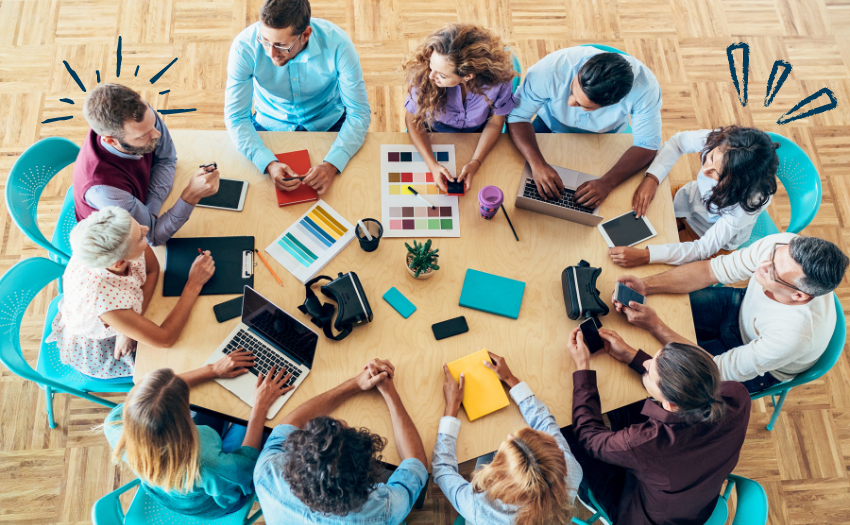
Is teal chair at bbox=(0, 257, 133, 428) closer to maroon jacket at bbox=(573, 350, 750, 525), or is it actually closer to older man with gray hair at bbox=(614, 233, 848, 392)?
maroon jacket at bbox=(573, 350, 750, 525)

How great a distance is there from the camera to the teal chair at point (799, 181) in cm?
229

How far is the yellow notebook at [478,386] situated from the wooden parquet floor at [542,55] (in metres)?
1.65

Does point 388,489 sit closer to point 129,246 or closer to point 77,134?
point 129,246

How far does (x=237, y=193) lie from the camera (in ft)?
6.95

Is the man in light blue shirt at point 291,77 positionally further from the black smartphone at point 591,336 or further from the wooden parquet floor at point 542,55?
the black smartphone at point 591,336

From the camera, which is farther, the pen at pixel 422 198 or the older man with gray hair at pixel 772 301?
the pen at pixel 422 198

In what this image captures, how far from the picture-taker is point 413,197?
85.2 inches

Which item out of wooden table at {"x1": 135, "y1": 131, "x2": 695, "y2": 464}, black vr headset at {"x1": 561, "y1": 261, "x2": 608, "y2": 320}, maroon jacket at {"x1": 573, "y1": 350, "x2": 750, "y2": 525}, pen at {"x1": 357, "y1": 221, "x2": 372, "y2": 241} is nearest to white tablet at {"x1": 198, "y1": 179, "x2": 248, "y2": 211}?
wooden table at {"x1": 135, "y1": 131, "x2": 695, "y2": 464}

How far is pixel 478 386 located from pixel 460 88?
125cm

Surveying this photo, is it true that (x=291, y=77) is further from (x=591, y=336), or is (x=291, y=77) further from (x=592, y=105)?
(x=591, y=336)

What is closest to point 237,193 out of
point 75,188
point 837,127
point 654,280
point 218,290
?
point 218,290

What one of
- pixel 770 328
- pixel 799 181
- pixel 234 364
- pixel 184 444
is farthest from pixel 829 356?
pixel 184 444

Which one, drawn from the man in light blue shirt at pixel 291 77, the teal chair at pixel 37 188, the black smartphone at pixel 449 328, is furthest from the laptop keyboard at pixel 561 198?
the teal chair at pixel 37 188

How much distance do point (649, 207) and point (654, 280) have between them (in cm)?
34
